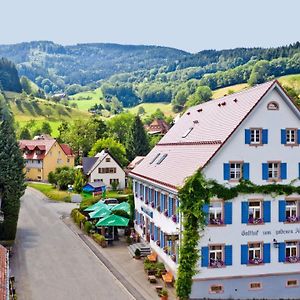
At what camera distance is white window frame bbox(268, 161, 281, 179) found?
107 ft

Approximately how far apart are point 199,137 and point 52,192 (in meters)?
54.6

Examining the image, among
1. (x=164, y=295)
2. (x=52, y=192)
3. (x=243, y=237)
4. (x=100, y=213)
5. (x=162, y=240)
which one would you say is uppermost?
(x=243, y=237)

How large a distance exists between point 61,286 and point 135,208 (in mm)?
15722

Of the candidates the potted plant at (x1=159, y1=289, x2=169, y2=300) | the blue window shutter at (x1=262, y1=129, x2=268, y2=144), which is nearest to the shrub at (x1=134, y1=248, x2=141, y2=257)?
the potted plant at (x1=159, y1=289, x2=169, y2=300)

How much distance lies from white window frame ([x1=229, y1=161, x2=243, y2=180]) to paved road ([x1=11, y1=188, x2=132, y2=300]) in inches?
400

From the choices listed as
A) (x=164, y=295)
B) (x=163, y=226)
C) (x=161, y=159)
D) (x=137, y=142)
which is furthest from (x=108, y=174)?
(x=164, y=295)

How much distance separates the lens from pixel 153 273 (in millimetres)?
35750

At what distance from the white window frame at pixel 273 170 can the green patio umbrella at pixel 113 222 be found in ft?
59.4

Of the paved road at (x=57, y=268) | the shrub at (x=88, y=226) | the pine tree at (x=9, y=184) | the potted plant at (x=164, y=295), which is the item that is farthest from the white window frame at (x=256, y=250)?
the pine tree at (x=9, y=184)

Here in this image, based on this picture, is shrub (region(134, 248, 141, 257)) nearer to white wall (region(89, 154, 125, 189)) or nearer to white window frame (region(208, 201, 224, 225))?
white window frame (region(208, 201, 224, 225))

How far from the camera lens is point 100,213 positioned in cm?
5216

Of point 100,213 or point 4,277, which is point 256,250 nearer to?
point 4,277

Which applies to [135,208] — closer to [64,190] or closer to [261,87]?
[261,87]

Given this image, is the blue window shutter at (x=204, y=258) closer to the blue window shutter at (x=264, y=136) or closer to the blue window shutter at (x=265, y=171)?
the blue window shutter at (x=265, y=171)
